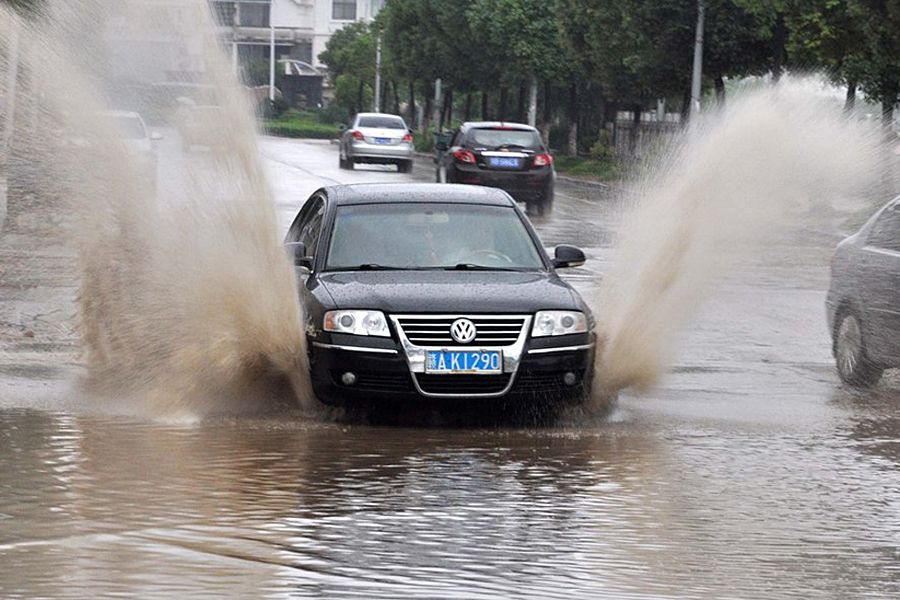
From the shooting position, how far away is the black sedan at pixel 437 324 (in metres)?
9.73

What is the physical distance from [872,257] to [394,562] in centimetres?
716

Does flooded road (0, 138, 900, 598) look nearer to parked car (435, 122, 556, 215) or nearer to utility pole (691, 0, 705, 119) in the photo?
parked car (435, 122, 556, 215)

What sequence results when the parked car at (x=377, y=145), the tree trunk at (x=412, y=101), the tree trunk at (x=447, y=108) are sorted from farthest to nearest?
the tree trunk at (x=412, y=101)
the tree trunk at (x=447, y=108)
the parked car at (x=377, y=145)

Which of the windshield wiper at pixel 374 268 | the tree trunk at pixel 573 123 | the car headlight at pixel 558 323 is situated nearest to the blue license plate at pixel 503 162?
the windshield wiper at pixel 374 268

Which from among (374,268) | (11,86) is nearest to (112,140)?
(374,268)

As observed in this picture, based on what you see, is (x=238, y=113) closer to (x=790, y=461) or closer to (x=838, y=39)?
(x=790, y=461)

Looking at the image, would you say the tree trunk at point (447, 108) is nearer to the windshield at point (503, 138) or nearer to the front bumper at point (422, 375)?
the windshield at point (503, 138)

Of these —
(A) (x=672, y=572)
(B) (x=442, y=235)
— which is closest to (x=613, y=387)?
(B) (x=442, y=235)

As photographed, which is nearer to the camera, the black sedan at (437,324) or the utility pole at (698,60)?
the black sedan at (437,324)

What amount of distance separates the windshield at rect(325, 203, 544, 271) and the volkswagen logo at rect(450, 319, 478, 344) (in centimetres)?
103

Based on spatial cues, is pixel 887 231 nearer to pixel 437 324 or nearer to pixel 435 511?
pixel 437 324

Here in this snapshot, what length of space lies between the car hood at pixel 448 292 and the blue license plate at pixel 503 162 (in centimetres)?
2362

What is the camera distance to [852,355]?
12.9 meters

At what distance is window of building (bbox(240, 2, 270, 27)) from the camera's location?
5118 inches
